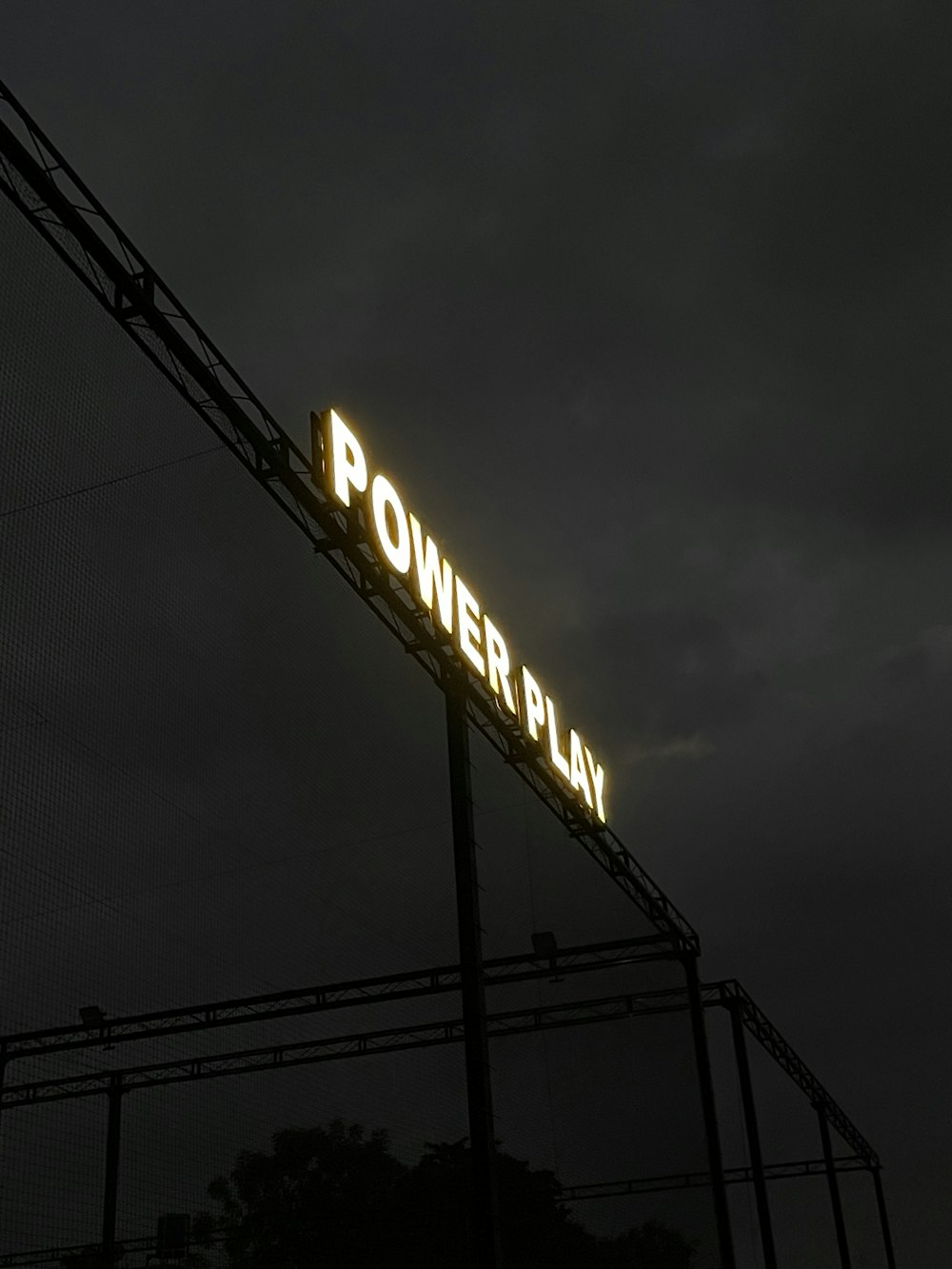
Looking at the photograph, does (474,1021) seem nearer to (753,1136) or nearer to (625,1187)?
(625,1187)

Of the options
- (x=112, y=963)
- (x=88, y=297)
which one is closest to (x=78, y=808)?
(x=112, y=963)

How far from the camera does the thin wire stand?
870cm

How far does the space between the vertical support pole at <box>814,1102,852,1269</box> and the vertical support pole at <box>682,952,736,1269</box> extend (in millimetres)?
11430

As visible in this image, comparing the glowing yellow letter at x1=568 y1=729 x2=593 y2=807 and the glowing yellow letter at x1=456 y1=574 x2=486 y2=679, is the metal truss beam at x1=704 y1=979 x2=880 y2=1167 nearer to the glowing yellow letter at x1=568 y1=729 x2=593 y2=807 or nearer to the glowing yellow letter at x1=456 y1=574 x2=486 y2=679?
the glowing yellow letter at x1=568 y1=729 x2=593 y2=807

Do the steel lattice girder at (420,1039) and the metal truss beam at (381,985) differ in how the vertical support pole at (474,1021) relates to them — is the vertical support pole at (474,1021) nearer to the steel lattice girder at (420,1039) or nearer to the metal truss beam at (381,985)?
the steel lattice girder at (420,1039)

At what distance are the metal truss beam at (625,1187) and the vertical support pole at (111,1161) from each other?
392 millimetres

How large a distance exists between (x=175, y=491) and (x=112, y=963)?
371 cm

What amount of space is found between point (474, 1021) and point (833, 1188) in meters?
23.8

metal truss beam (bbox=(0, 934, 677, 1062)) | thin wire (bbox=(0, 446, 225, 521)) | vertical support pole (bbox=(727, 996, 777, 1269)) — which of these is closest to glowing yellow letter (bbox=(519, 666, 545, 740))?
metal truss beam (bbox=(0, 934, 677, 1062))

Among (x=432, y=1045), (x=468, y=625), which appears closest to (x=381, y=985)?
(x=432, y=1045)

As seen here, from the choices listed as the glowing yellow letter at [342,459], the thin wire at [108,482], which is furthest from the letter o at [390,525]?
the thin wire at [108,482]

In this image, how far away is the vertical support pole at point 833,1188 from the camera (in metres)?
31.1

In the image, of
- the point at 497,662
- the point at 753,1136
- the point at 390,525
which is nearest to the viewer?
the point at 390,525

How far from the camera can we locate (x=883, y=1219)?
37.9 m
